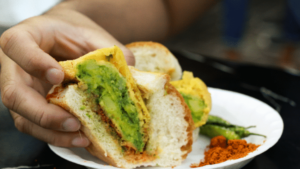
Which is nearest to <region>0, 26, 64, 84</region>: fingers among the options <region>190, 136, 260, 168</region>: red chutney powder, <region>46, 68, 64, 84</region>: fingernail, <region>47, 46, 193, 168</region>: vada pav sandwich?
<region>46, 68, 64, 84</region>: fingernail

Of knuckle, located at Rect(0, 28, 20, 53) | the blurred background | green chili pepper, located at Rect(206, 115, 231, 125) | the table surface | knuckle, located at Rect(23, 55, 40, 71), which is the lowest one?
the blurred background

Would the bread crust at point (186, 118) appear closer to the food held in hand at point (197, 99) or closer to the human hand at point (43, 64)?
the food held in hand at point (197, 99)

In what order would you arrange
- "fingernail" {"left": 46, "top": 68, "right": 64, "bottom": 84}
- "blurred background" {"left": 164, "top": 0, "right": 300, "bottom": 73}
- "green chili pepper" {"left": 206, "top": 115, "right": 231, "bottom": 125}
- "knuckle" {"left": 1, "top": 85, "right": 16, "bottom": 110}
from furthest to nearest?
"blurred background" {"left": 164, "top": 0, "right": 300, "bottom": 73} < "green chili pepper" {"left": 206, "top": 115, "right": 231, "bottom": 125} < "knuckle" {"left": 1, "top": 85, "right": 16, "bottom": 110} < "fingernail" {"left": 46, "top": 68, "right": 64, "bottom": 84}

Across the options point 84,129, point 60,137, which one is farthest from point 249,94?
point 60,137

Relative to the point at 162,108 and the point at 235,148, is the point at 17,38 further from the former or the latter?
the point at 235,148

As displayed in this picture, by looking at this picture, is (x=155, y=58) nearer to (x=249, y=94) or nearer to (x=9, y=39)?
(x=249, y=94)

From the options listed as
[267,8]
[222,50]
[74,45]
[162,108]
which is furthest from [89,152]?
[267,8]

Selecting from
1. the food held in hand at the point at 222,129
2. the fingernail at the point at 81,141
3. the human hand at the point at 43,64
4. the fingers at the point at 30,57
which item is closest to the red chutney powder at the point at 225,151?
the food held in hand at the point at 222,129

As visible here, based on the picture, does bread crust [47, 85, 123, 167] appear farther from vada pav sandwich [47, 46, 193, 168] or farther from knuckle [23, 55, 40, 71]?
knuckle [23, 55, 40, 71]
